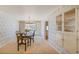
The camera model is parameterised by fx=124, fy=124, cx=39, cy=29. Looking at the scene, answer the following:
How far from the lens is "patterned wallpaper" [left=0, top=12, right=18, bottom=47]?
10.8 ft

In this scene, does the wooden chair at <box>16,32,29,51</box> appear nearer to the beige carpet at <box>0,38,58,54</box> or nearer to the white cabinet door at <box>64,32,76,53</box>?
the beige carpet at <box>0,38,58,54</box>

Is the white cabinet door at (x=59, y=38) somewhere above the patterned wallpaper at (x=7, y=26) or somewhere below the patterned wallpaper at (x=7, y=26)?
below

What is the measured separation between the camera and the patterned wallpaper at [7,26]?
330 centimetres

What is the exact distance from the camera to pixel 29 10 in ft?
10.9

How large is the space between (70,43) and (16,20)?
1560mm

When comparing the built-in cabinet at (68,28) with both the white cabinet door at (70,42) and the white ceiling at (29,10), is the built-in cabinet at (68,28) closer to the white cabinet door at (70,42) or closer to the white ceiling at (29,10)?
the white cabinet door at (70,42)

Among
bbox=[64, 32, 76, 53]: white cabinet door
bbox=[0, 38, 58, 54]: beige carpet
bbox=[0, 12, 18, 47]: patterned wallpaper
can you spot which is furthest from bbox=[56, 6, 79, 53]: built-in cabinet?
bbox=[0, 12, 18, 47]: patterned wallpaper

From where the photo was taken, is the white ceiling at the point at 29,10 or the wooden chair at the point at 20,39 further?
the wooden chair at the point at 20,39

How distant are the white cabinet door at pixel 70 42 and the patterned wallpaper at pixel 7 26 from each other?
1.39 meters

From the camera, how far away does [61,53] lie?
10.5 feet

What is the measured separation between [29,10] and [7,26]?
0.73m

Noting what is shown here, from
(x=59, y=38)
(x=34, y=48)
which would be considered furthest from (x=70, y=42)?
(x=34, y=48)

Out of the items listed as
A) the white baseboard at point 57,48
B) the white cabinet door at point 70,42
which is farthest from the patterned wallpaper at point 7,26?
the white cabinet door at point 70,42

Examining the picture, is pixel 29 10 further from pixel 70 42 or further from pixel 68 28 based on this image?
pixel 70 42
